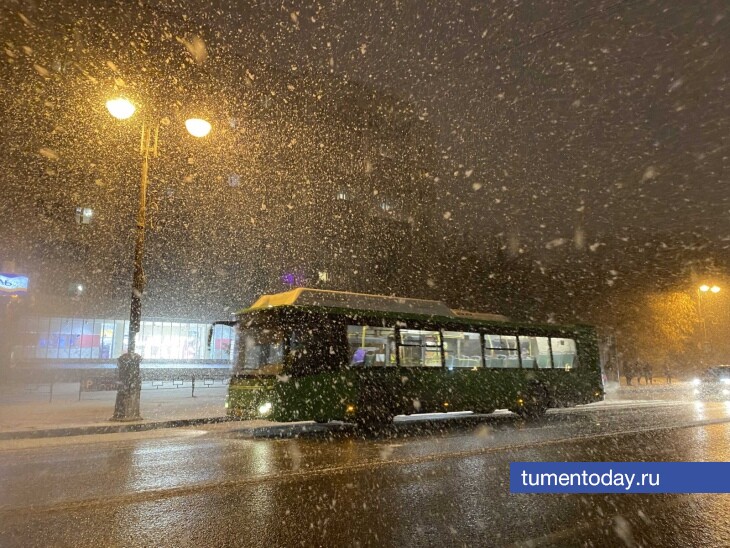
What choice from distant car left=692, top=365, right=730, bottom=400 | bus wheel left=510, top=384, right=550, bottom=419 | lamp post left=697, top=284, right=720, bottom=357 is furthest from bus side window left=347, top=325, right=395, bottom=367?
lamp post left=697, top=284, right=720, bottom=357

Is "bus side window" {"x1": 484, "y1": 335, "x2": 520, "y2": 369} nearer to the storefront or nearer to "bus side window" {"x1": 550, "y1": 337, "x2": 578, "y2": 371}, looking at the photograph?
"bus side window" {"x1": 550, "y1": 337, "x2": 578, "y2": 371}

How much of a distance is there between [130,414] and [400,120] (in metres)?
44.5

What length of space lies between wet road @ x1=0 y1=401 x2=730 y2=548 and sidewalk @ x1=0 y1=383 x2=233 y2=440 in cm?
143

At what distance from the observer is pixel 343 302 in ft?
41.2

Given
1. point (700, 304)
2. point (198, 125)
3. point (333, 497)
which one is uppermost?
point (198, 125)

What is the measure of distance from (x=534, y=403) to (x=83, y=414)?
12748mm

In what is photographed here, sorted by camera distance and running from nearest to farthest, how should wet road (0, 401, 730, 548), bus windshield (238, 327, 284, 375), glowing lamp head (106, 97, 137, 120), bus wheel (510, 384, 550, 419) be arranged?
wet road (0, 401, 730, 548), bus windshield (238, 327, 284, 375), glowing lamp head (106, 97, 137, 120), bus wheel (510, 384, 550, 419)

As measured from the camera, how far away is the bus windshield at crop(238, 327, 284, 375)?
1162 centimetres

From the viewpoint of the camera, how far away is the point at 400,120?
172 feet

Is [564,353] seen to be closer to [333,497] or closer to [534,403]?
[534,403]

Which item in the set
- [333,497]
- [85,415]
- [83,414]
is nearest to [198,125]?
[85,415]

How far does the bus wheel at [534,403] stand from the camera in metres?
15.1

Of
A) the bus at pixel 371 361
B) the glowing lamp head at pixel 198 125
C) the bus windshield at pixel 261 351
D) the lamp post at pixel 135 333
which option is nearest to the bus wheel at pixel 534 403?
the bus at pixel 371 361

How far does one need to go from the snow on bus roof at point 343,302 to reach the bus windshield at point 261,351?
68 centimetres
